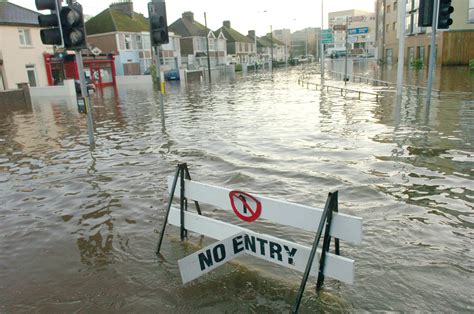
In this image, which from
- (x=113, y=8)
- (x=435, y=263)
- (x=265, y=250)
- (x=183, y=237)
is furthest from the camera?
(x=113, y=8)

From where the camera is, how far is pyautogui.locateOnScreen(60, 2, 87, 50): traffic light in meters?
8.88

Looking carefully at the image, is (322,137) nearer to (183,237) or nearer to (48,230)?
(183,237)

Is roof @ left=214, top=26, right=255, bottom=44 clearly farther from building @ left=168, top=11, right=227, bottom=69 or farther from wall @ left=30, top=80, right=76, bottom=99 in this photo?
wall @ left=30, top=80, right=76, bottom=99

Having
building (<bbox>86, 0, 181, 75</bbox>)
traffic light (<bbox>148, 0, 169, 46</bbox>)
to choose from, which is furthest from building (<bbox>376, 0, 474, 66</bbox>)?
traffic light (<bbox>148, 0, 169, 46</bbox>)

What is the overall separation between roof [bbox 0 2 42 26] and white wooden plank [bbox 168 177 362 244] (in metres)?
35.4

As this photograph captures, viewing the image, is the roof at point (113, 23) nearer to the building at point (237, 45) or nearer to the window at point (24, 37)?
the window at point (24, 37)

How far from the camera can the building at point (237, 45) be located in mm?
89375

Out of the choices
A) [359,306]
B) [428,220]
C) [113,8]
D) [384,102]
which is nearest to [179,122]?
Answer: [384,102]

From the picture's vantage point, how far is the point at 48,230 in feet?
18.2

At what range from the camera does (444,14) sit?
39.7 ft

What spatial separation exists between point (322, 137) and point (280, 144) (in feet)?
4.31

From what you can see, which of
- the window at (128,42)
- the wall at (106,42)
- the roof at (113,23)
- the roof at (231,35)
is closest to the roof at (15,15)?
the wall at (106,42)

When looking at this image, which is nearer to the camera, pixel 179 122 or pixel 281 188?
pixel 281 188

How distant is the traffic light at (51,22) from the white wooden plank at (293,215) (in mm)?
6435
